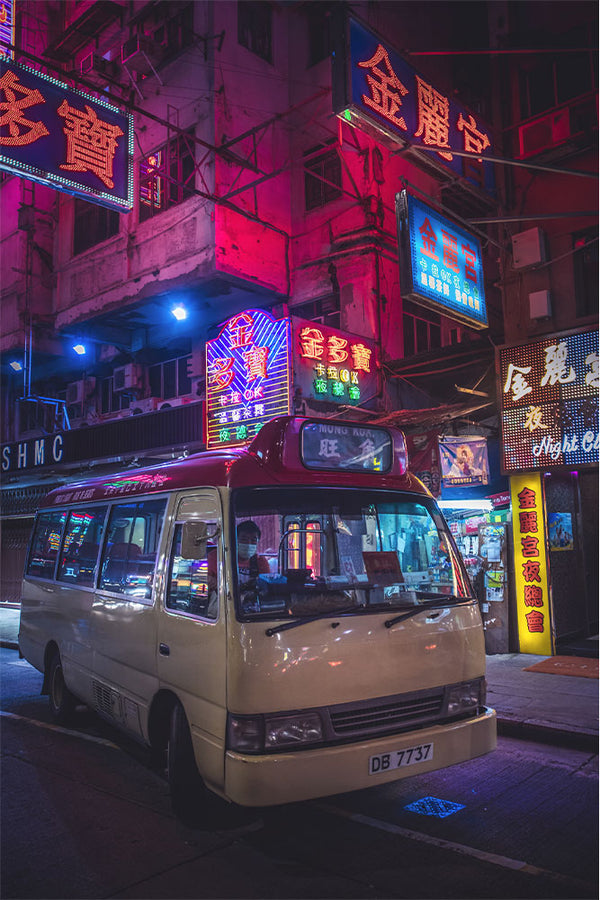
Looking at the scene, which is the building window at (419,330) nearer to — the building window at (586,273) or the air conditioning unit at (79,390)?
the building window at (586,273)

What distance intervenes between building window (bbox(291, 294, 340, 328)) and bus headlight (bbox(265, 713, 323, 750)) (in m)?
11.7

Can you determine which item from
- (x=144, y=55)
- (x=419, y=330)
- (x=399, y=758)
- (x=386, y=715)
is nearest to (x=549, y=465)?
(x=419, y=330)

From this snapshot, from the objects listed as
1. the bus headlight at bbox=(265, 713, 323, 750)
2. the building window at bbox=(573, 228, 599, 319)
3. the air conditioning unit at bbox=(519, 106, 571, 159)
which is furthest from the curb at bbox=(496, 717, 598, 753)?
the air conditioning unit at bbox=(519, 106, 571, 159)

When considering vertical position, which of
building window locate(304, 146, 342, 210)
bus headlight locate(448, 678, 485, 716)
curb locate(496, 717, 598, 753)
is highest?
building window locate(304, 146, 342, 210)

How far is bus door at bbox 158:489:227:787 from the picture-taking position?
13.3 feet

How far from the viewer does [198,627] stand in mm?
4371

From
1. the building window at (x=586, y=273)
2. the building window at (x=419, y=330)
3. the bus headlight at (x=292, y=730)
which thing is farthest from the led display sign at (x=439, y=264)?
the bus headlight at (x=292, y=730)

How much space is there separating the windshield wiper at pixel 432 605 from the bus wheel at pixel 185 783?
1678 millimetres

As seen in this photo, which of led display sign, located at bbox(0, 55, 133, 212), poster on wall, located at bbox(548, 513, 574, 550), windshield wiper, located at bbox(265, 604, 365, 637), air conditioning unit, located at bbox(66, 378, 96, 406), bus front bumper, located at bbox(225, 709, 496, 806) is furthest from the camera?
air conditioning unit, located at bbox(66, 378, 96, 406)

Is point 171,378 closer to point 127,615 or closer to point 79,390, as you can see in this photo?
point 79,390

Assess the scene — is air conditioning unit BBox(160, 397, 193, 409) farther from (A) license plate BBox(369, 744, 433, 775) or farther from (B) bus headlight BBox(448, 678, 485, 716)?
(A) license plate BBox(369, 744, 433, 775)

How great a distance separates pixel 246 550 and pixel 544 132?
9.98 meters

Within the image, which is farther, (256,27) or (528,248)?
(256,27)

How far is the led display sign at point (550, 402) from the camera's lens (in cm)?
941
